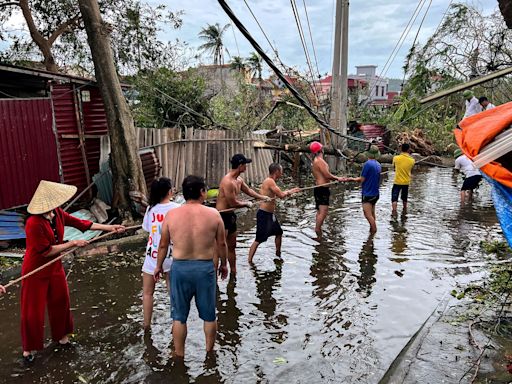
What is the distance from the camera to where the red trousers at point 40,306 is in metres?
4.31

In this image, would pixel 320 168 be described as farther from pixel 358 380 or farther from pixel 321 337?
pixel 358 380

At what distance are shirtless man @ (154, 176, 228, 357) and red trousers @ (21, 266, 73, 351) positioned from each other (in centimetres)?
129

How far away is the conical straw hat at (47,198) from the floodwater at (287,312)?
162 centimetres

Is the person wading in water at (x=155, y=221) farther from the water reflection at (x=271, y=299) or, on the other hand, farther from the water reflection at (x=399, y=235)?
the water reflection at (x=399, y=235)

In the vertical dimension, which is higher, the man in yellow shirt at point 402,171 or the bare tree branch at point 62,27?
the bare tree branch at point 62,27

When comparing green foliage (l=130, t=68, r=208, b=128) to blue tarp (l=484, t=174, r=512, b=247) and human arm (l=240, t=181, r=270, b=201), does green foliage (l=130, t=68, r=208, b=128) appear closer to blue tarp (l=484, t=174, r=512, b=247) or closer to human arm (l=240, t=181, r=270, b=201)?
human arm (l=240, t=181, r=270, b=201)

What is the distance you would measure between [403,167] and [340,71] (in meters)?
6.64

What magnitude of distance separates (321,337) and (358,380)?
0.90 metres

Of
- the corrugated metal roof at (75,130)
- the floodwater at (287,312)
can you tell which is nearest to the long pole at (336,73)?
the floodwater at (287,312)

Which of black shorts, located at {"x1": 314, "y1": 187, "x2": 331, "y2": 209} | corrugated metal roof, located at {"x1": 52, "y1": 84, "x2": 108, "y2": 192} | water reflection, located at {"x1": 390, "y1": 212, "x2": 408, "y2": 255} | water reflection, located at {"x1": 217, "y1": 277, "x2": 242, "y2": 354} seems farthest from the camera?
corrugated metal roof, located at {"x1": 52, "y1": 84, "x2": 108, "y2": 192}

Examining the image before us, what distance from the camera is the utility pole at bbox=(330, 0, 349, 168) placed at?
50.7 ft

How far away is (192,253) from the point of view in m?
4.11

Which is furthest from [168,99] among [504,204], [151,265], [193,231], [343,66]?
[504,204]

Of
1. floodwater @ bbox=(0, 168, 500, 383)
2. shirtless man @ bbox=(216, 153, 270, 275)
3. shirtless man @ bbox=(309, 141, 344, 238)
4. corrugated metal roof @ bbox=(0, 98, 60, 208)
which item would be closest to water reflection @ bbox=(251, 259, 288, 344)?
floodwater @ bbox=(0, 168, 500, 383)
